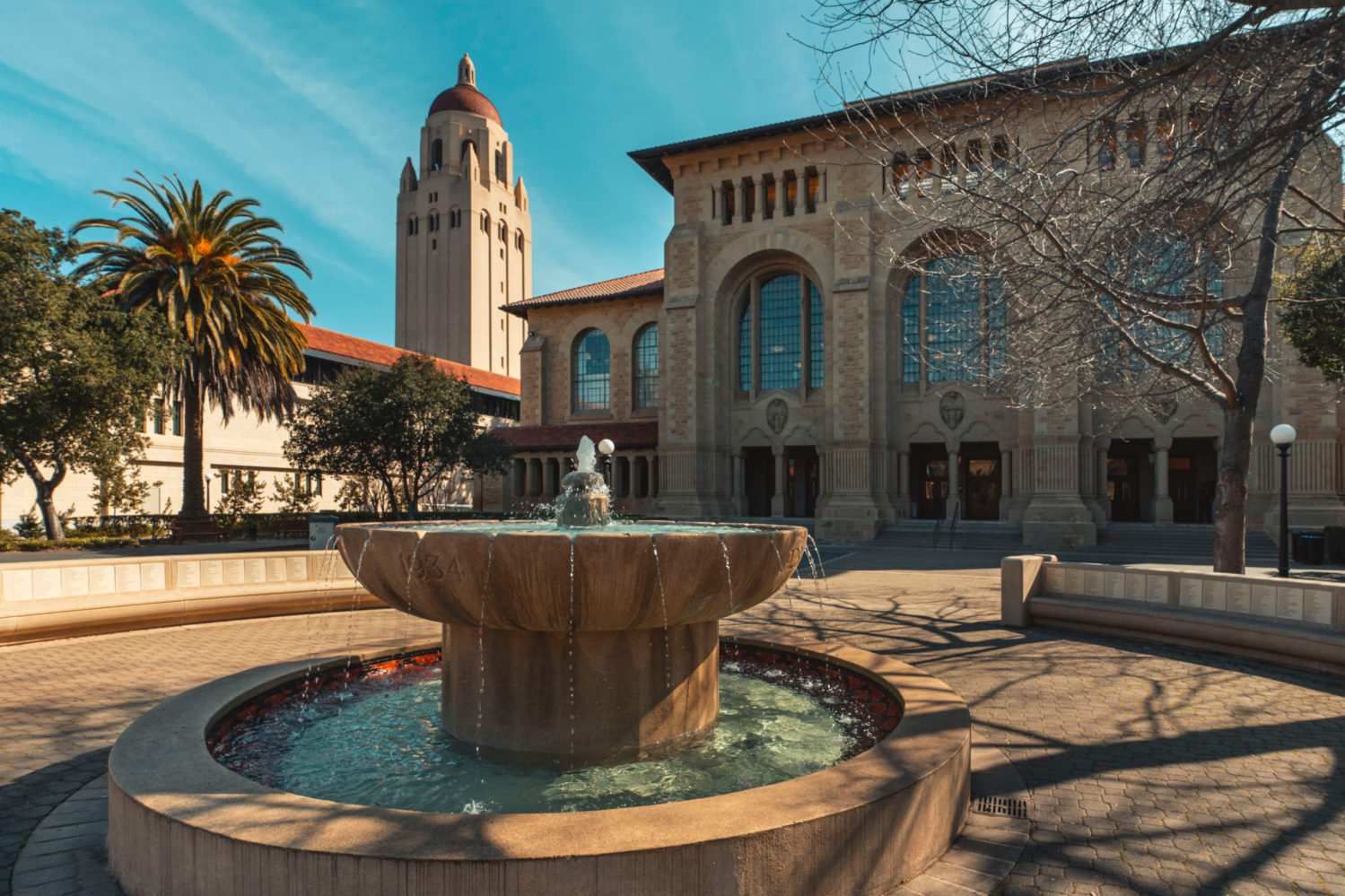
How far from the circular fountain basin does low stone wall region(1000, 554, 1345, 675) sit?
22.9 ft

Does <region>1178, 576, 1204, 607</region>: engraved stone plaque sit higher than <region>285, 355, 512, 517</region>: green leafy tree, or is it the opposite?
<region>285, 355, 512, 517</region>: green leafy tree

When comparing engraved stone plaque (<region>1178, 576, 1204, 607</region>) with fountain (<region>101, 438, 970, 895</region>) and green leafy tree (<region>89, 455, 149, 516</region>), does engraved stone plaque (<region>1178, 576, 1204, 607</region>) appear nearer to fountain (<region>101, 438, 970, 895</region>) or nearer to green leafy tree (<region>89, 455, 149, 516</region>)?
fountain (<region>101, 438, 970, 895</region>)

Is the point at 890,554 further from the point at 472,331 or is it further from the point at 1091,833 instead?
the point at 472,331

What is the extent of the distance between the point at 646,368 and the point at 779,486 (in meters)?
13.0

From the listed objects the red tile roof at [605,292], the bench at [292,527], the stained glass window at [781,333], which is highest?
the red tile roof at [605,292]

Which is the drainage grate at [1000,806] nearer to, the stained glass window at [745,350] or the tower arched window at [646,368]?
the stained glass window at [745,350]

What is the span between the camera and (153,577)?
10.4m

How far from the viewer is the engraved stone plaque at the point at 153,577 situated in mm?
10297

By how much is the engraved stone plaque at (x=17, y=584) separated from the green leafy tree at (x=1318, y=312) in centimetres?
2315

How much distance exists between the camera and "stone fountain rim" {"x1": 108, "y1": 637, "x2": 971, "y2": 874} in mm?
2914

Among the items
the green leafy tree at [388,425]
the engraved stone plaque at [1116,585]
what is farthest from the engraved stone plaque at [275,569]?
the green leafy tree at [388,425]

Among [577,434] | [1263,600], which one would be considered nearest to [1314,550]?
[1263,600]

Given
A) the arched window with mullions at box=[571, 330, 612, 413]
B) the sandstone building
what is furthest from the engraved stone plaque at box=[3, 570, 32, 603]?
the arched window with mullions at box=[571, 330, 612, 413]

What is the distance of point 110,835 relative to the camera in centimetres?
365
